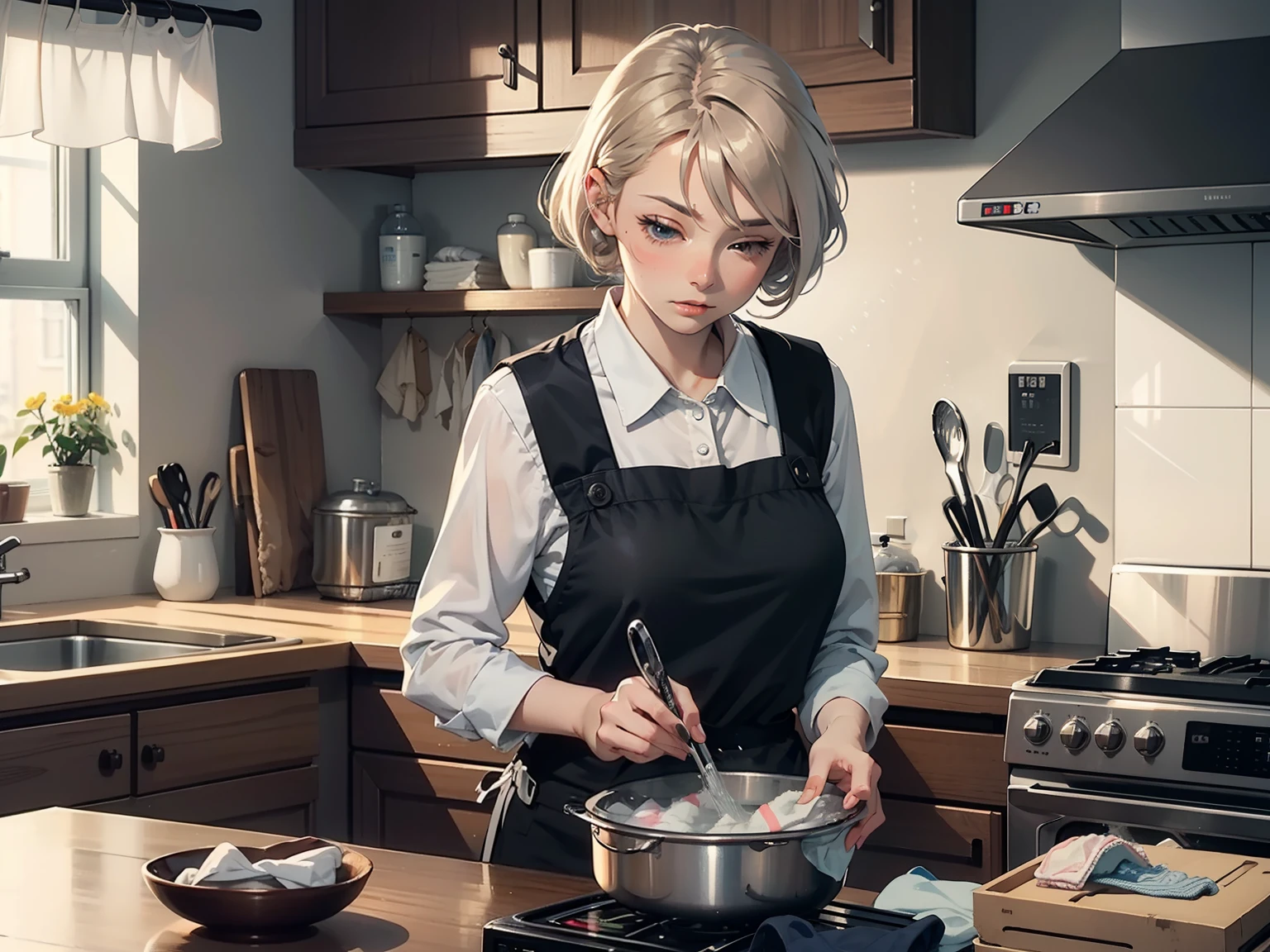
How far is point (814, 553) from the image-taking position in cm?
162

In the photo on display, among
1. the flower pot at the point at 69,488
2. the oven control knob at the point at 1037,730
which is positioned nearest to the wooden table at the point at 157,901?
the oven control knob at the point at 1037,730

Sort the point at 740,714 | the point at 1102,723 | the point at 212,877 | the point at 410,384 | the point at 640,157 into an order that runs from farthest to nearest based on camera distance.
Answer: the point at 410,384
the point at 1102,723
the point at 740,714
the point at 640,157
the point at 212,877

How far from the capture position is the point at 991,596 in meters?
2.94

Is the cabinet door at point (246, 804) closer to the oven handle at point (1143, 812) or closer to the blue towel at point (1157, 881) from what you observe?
the oven handle at point (1143, 812)

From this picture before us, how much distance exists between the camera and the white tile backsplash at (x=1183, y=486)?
9.53ft

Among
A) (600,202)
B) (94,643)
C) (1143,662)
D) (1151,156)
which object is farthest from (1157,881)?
(94,643)

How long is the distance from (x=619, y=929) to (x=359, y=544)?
92.5 inches

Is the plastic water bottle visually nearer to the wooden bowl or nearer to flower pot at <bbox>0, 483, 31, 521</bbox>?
flower pot at <bbox>0, 483, 31, 521</bbox>

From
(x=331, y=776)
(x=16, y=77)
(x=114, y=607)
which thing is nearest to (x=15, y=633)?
(x=114, y=607)

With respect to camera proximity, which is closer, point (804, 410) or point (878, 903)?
point (878, 903)

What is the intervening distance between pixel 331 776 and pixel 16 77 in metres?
1.43

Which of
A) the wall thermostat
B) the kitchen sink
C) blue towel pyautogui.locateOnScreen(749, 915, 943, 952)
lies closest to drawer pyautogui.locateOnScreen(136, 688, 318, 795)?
the kitchen sink

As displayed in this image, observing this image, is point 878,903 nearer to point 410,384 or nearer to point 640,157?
point 640,157

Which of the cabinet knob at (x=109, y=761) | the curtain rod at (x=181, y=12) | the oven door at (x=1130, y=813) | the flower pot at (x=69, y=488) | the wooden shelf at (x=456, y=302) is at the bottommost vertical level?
the oven door at (x=1130, y=813)
